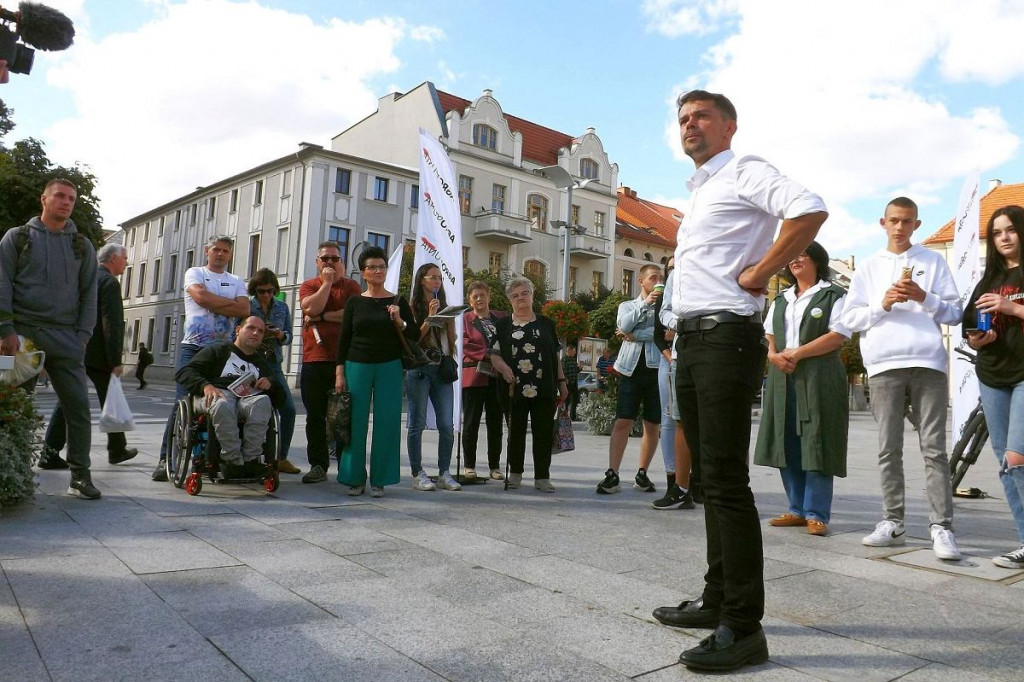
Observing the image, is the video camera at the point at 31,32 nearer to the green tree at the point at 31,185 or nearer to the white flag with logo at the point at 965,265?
the white flag with logo at the point at 965,265

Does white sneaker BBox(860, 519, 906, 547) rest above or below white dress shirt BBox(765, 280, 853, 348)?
below

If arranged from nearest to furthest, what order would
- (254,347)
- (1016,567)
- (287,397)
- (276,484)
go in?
(1016,567) < (276,484) < (254,347) < (287,397)

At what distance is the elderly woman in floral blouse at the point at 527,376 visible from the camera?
22.2 feet

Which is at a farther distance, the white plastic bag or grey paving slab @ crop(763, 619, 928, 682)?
the white plastic bag

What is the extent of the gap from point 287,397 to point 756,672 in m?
5.21

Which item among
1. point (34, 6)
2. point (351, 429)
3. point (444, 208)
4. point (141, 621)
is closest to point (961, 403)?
point (444, 208)

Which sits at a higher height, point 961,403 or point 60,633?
point 961,403

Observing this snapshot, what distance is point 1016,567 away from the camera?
157 inches

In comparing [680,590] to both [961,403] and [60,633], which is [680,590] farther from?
[961,403]

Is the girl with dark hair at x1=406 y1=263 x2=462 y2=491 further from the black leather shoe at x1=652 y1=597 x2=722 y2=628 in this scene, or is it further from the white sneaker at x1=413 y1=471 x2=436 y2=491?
the black leather shoe at x1=652 y1=597 x2=722 y2=628

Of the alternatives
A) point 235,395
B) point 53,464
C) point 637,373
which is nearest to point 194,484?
point 235,395

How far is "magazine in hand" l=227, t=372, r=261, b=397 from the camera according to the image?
5.89 m

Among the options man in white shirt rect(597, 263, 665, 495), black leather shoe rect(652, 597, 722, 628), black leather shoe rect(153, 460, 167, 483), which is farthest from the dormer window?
black leather shoe rect(652, 597, 722, 628)

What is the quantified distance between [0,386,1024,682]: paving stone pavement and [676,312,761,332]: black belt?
1142 mm
